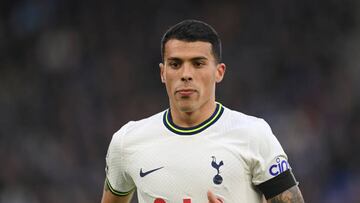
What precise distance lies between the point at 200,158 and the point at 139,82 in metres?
8.59

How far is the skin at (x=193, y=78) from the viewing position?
431 centimetres

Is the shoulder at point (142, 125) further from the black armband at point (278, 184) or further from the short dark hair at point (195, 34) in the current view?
the black armband at point (278, 184)

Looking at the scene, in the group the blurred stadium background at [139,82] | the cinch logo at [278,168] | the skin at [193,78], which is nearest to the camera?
the cinch logo at [278,168]

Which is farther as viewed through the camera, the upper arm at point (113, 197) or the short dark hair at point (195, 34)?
the upper arm at point (113, 197)

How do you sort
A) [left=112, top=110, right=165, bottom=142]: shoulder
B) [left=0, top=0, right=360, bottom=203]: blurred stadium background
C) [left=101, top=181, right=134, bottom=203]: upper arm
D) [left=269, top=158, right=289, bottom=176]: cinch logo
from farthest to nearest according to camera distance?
[left=0, top=0, right=360, bottom=203]: blurred stadium background → [left=101, top=181, right=134, bottom=203]: upper arm → [left=112, top=110, right=165, bottom=142]: shoulder → [left=269, top=158, right=289, bottom=176]: cinch logo

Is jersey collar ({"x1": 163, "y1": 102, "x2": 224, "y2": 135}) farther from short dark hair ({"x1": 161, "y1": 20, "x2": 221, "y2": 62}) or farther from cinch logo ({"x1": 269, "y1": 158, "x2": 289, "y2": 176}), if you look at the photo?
cinch logo ({"x1": 269, "y1": 158, "x2": 289, "y2": 176})

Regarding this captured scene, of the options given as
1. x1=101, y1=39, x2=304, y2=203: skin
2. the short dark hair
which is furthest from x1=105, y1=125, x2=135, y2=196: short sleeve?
the short dark hair

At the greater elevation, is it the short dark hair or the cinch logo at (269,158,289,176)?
the short dark hair

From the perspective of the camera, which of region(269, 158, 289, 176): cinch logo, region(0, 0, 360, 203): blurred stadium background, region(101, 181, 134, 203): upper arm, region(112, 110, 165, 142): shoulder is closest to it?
region(269, 158, 289, 176): cinch logo

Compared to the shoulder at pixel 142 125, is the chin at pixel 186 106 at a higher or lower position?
higher

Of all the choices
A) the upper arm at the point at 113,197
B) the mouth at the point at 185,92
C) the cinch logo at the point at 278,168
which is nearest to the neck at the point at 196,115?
the mouth at the point at 185,92

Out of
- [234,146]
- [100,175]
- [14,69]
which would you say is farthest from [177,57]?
[14,69]

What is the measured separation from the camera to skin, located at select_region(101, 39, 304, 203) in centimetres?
431

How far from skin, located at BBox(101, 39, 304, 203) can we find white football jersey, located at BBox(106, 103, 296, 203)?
11 centimetres
